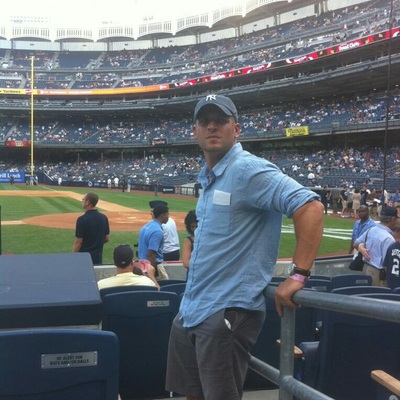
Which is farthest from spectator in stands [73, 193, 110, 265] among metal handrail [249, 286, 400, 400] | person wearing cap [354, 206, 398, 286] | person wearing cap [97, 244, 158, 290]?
metal handrail [249, 286, 400, 400]

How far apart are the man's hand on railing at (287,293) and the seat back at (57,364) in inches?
30.8

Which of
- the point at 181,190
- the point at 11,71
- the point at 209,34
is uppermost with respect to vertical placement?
the point at 209,34

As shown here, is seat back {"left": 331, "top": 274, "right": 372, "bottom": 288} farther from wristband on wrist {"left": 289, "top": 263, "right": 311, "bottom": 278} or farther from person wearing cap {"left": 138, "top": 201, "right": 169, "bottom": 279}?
wristband on wrist {"left": 289, "top": 263, "right": 311, "bottom": 278}

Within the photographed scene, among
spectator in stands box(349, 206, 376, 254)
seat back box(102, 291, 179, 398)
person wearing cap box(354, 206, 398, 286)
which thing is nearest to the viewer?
seat back box(102, 291, 179, 398)

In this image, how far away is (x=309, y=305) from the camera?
2.03 m

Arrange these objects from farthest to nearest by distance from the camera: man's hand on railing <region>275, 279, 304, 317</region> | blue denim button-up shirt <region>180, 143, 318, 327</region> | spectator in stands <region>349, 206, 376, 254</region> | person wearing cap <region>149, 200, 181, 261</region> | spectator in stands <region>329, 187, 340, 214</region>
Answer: spectator in stands <region>329, 187, 340, 214</region> → person wearing cap <region>149, 200, 181, 261</region> → spectator in stands <region>349, 206, 376, 254</region> → blue denim button-up shirt <region>180, 143, 318, 327</region> → man's hand on railing <region>275, 279, 304, 317</region>

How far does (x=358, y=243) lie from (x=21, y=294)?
665cm

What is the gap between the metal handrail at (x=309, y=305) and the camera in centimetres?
162

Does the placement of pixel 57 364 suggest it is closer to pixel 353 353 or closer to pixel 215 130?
pixel 215 130

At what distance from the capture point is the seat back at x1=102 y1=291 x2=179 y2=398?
373 centimetres

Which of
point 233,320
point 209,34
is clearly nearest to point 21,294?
point 233,320

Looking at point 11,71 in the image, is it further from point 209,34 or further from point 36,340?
point 36,340

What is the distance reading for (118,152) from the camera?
68.3 meters

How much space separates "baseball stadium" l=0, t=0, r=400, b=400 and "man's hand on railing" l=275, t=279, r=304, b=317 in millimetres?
92
